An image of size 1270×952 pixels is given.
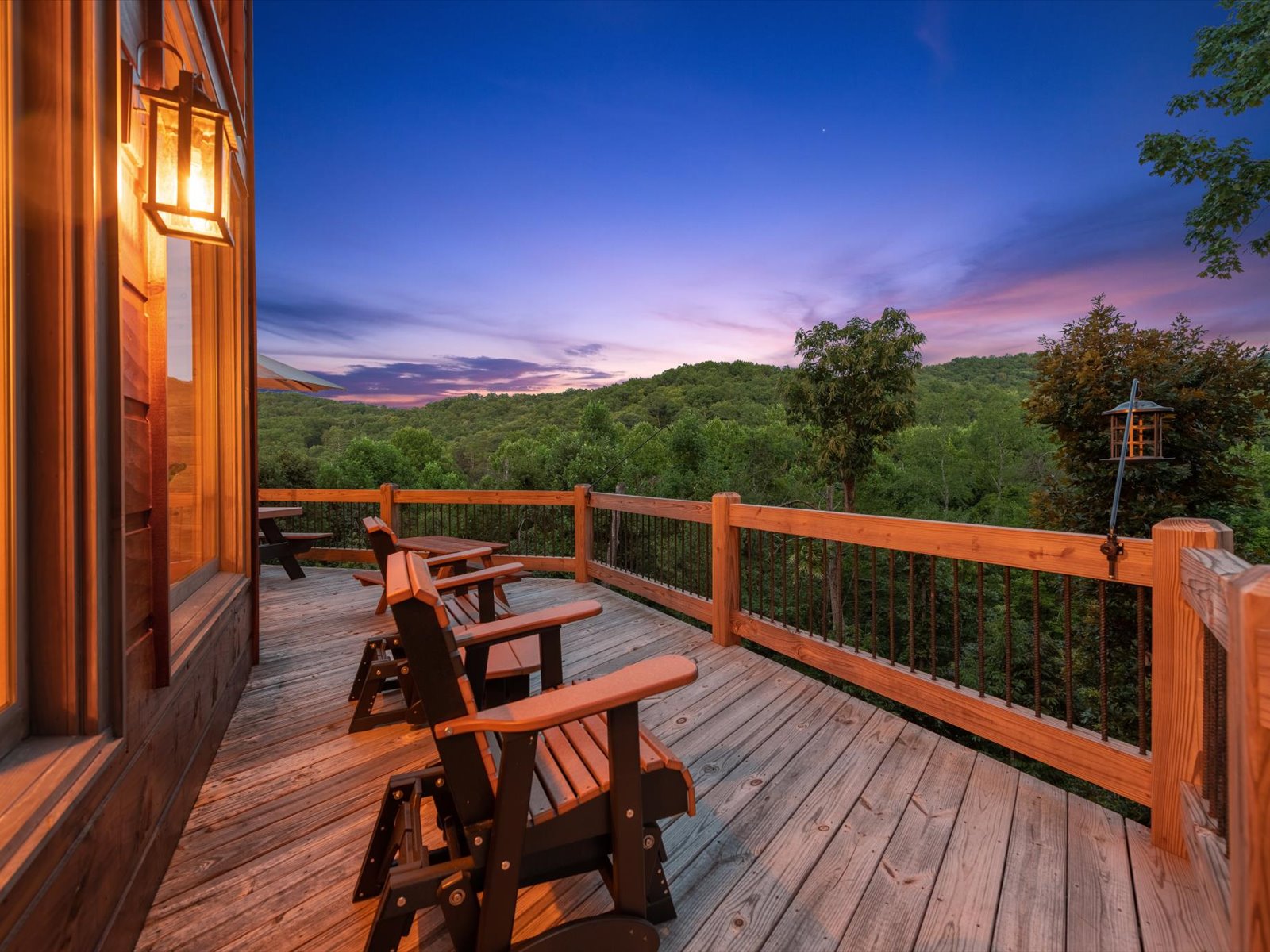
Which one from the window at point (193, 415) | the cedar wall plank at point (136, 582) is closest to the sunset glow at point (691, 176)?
the window at point (193, 415)

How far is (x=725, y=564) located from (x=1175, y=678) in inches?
81.4

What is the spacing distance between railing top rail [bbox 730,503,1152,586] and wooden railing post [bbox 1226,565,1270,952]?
3.58 ft

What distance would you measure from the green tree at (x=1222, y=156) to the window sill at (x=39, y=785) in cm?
1393

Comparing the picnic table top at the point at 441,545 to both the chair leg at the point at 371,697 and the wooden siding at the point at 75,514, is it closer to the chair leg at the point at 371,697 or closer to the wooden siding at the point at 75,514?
the chair leg at the point at 371,697

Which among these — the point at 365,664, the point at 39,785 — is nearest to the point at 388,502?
the point at 365,664

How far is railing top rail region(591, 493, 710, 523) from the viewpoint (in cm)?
366

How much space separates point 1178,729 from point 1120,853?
1.34 feet

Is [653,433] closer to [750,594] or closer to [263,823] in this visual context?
[750,594]

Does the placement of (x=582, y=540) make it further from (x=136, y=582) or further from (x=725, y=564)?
(x=136, y=582)

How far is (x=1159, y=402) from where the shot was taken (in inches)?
338

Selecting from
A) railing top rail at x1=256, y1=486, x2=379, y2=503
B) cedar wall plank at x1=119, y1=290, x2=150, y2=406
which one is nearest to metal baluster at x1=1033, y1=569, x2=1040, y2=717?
cedar wall plank at x1=119, y1=290, x2=150, y2=406

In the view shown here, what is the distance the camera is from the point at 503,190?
429 inches

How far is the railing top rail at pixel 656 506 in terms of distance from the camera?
12.0ft

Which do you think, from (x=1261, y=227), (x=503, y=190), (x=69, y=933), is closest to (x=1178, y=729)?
(x=69, y=933)
